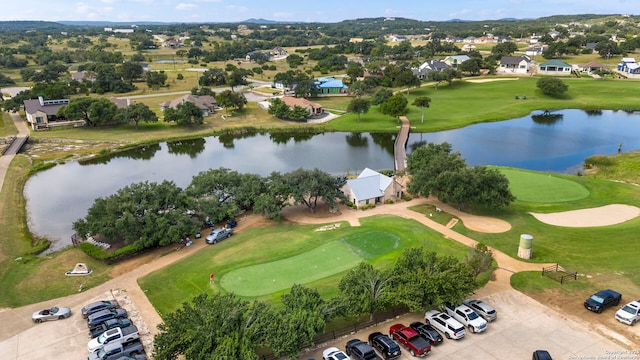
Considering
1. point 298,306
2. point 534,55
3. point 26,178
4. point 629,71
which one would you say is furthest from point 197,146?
point 534,55

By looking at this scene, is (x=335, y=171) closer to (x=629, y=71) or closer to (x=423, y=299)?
(x=423, y=299)

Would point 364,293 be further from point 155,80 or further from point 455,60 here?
point 455,60

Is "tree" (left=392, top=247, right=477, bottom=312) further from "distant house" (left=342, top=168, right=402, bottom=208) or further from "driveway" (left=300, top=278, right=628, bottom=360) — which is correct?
"distant house" (left=342, top=168, right=402, bottom=208)

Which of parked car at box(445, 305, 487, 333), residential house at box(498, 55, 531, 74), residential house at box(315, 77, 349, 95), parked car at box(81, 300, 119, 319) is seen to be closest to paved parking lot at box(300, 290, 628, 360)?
parked car at box(445, 305, 487, 333)

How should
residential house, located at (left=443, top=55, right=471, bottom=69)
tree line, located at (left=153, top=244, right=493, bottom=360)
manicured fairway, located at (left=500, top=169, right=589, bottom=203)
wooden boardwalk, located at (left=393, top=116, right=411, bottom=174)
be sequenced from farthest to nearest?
residential house, located at (left=443, top=55, right=471, bottom=69) → wooden boardwalk, located at (left=393, top=116, right=411, bottom=174) → manicured fairway, located at (left=500, top=169, right=589, bottom=203) → tree line, located at (left=153, top=244, right=493, bottom=360)

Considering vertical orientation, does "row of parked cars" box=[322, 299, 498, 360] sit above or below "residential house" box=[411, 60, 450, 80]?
below

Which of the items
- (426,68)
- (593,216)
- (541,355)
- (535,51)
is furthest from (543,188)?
(535,51)

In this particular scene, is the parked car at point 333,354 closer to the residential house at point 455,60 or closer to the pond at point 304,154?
the pond at point 304,154
